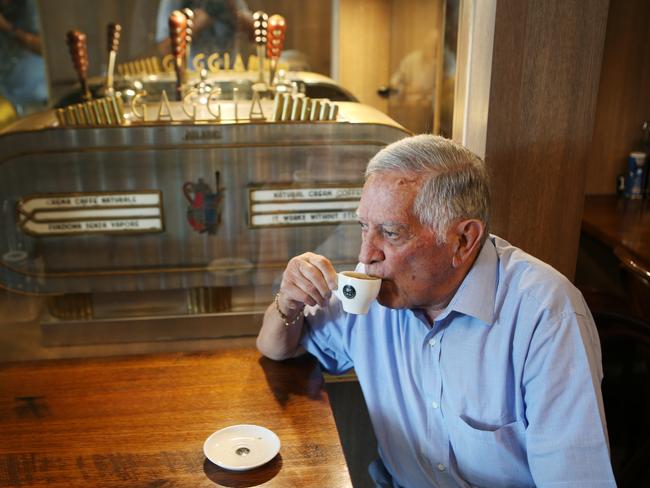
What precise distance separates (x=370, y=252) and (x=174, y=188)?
1.02 meters

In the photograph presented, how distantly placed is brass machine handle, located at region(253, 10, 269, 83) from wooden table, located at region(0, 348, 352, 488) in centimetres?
A: 96

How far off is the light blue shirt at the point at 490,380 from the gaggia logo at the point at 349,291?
0.20 metres

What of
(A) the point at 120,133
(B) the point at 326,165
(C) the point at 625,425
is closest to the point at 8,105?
(A) the point at 120,133

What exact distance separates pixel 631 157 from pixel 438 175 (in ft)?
7.63

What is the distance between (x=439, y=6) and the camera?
2.12 metres

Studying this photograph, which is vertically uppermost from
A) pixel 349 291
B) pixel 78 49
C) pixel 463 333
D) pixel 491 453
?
pixel 78 49

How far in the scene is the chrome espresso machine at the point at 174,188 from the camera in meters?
2.06

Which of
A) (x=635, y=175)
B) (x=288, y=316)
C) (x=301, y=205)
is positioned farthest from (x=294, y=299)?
(x=635, y=175)

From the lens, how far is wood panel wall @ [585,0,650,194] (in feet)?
10.4

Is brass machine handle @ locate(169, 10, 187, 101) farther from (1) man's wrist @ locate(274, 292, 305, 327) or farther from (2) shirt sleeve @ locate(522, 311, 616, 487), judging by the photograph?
(2) shirt sleeve @ locate(522, 311, 616, 487)

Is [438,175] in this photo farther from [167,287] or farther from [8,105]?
[8,105]

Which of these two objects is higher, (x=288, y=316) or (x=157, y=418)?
(x=288, y=316)

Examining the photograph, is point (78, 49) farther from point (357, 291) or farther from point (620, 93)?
point (620, 93)

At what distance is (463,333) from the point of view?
1.37 metres
